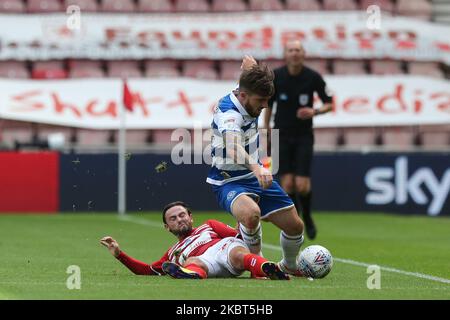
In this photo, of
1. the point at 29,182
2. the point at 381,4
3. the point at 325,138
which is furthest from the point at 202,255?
the point at 381,4

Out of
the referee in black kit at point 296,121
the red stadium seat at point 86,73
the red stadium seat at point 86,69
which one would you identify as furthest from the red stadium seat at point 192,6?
the referee in black kit at point 296,121

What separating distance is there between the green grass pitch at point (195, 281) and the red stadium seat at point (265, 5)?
5.36 meters

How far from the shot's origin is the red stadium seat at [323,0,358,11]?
2284 cm

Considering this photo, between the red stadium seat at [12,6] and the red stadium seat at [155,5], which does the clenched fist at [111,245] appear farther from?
the red stadium seat at [155,5]


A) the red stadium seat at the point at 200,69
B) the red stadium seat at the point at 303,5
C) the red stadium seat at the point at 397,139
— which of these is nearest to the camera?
the red stadium seat at the point at 397,139

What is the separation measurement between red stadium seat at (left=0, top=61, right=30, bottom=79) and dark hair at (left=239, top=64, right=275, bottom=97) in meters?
13.4

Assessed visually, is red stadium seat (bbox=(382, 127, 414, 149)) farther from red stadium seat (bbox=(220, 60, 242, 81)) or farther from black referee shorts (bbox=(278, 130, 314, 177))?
black referee shorts (bbox=(278, 130, 314, 177))

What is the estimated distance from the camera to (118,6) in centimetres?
2269

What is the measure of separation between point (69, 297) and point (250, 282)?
152cm

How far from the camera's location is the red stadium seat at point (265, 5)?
22.9 m

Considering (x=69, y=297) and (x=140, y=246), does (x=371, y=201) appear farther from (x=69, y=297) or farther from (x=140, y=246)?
(x=69, y=297)

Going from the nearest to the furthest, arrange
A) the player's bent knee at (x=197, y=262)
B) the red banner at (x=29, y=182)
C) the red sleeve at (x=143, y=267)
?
the player's bent knee at (x=197, y=262), the red sleeve at (x=143, y=267), the red banner at (x=29, y=182)

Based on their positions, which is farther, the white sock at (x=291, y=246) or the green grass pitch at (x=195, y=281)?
the white sock at (x=291, y=246)
